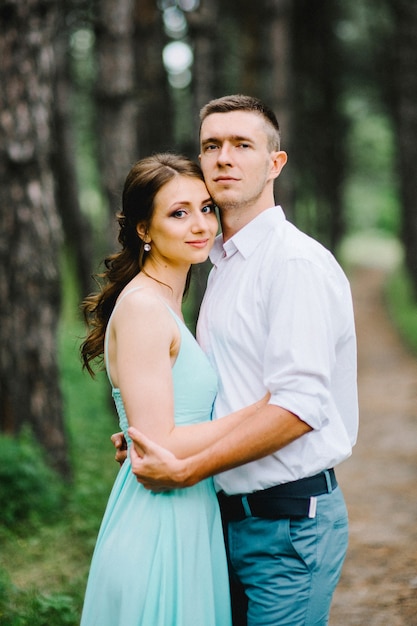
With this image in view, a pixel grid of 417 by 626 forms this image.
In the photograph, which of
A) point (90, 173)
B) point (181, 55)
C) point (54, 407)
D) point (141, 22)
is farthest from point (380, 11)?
point (54, 407)

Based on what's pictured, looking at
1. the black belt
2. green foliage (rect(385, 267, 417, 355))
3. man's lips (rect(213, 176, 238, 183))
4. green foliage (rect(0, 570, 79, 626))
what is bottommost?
green foliage (rect(385, 267, 417, 355))

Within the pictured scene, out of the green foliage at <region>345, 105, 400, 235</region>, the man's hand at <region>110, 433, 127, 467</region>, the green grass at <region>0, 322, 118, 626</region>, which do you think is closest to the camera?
the man's hand at <region>110, 433, 127, 467</region>

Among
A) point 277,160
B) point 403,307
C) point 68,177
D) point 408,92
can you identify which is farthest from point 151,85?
point 277,160

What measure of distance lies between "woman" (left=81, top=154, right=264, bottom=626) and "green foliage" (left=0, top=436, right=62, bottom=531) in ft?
11.7

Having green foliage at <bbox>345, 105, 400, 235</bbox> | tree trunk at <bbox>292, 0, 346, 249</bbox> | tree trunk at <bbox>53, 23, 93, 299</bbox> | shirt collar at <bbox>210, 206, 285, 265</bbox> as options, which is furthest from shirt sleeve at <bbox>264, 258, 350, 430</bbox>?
green foliage at <bbox>345, 105, 400, 235</bbox>

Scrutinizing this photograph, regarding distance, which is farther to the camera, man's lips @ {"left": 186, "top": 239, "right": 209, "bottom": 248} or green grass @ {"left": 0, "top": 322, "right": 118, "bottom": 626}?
green grass @ {"left": 0, "top": 322, "right": 118, "bottom": 626}

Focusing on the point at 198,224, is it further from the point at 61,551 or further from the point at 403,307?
the point at 403,307

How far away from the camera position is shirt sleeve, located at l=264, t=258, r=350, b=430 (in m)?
2.75

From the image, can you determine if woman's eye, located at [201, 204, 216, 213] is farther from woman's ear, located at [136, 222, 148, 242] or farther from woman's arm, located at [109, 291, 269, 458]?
woman's arm, located at [109, 291, 269, 458]

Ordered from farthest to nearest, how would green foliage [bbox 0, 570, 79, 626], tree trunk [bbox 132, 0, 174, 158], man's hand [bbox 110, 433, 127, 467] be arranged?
tree trunk [bbox 132, 0, 174, 158] < green foliage [bbox 0, 570, 79, 626] < man's hand [bbox 110, 433, 127, 467]

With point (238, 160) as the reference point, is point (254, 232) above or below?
below

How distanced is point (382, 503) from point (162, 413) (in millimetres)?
5088

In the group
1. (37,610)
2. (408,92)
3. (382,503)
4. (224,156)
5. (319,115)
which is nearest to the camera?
(224,156)

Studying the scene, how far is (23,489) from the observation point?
6504 millimetres
